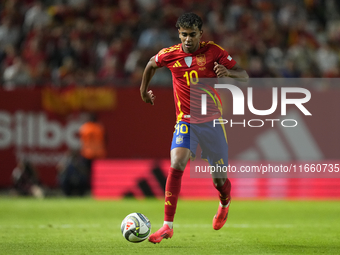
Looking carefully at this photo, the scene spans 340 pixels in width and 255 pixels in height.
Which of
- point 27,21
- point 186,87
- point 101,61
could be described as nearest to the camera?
point 186,87

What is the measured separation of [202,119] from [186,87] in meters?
0.42

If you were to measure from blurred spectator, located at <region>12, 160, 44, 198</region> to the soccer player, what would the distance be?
7.86m

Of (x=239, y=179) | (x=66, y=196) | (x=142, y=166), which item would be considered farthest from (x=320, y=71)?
(x=66, y=196)

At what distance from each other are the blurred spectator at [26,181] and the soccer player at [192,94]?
7.86m

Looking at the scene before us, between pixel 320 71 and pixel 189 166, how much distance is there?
4.52 metres

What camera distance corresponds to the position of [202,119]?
6.66 m

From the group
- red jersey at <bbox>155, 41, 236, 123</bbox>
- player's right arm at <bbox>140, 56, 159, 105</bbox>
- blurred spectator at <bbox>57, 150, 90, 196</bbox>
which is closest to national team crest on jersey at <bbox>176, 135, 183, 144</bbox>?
red jersey at <bbox>155, 41, 236, 123</bbox>

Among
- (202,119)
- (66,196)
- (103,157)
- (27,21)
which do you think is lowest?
(66,196)

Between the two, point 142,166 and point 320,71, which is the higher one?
point 320,71

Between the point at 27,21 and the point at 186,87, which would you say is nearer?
the point at 186,87

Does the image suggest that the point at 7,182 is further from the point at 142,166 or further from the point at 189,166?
the point at 189,166

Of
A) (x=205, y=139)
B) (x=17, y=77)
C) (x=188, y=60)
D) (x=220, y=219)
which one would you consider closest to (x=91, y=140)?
(x=17, y=77)

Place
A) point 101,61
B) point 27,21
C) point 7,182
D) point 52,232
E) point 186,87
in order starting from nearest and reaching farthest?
point 186,87 → point 52,232 → point 7,182 → point 101,61 → point 27,21

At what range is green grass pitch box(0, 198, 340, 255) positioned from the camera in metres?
6.18
